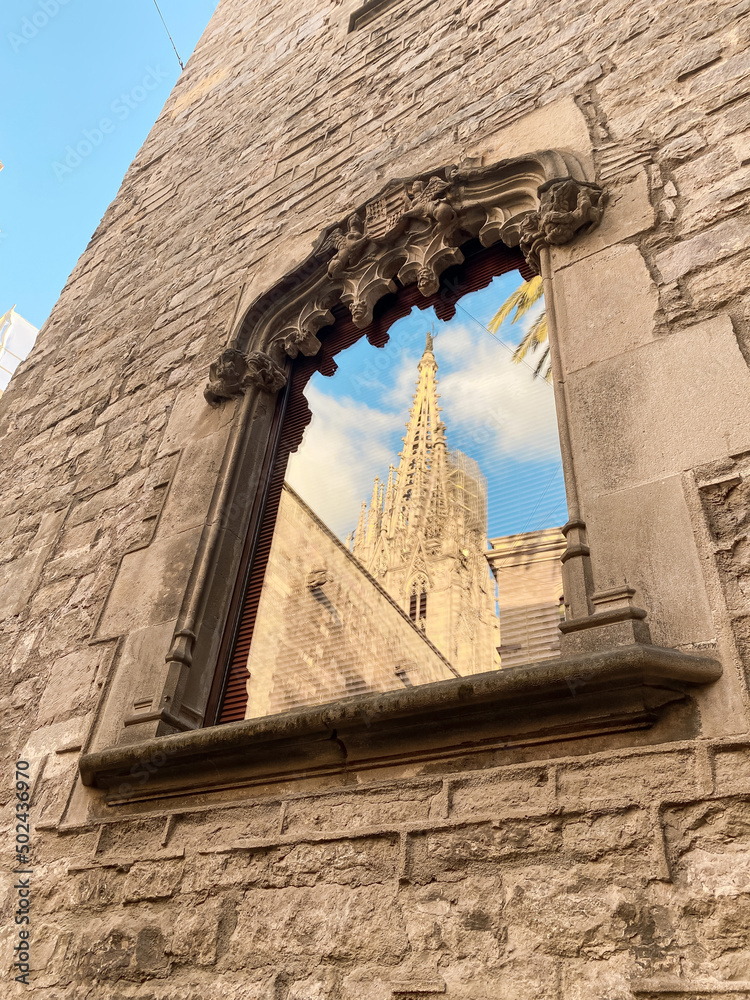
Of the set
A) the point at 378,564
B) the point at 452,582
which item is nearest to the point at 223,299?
the point at 378,564

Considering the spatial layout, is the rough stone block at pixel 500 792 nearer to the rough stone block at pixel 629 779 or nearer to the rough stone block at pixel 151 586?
the rough stone block at pixel 629 779

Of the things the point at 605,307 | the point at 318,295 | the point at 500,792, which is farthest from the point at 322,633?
the point at 318,295

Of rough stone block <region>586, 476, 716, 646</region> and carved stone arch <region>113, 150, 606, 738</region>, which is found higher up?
carved stone arch <region>113, 150, 606, 738</region>

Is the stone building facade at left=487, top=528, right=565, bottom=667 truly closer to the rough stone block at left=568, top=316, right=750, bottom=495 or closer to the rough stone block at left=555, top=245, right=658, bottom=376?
the rough stone block at left=568, top=316, right=750, bottom=495

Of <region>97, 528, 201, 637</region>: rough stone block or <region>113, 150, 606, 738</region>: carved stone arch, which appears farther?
<region>97, 528, 201, 637</region>: rough stone block

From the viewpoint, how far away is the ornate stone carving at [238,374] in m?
3.99

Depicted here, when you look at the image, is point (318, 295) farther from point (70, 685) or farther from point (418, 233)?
point (70, 685)

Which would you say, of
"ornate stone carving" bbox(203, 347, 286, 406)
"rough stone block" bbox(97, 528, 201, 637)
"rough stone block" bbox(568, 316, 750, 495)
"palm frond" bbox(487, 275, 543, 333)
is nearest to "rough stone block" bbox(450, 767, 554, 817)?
"rough stone block" bbox(568, 316, 750, 495)

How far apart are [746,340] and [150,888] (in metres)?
2.48

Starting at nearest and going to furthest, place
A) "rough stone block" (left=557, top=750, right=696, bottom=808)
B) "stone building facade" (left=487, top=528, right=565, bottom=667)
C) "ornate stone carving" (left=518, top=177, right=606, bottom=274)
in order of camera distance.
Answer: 1. "rough stone block" (left=557, top=750, right=696, bottom=808)
2. "stone building facade" (left=487, top=528, right=565, bottom=667)
3. "ornate stone carving" (left=518, top=177, right=606, bottom=274)

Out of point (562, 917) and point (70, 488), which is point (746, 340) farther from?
point (70, 488)

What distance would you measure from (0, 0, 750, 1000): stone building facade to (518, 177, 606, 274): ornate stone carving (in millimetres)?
13

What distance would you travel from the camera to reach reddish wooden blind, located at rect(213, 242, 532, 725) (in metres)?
3.26

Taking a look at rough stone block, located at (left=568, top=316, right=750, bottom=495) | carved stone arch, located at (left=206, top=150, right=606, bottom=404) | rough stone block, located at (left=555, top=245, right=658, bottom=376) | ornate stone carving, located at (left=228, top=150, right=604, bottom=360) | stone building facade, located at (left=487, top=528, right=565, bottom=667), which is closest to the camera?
rough stone block, located at (left=568, top=316, right=750, bottom=495)
